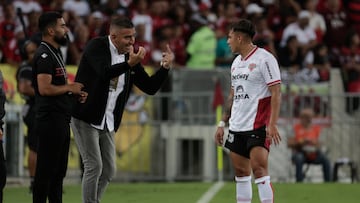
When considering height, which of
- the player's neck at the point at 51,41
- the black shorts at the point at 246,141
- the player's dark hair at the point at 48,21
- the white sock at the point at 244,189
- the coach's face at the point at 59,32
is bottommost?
the white sock at the point at 244,189

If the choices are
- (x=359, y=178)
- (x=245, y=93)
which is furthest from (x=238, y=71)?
(x=359, y=178)

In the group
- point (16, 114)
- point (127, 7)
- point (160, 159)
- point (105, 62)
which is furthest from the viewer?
point (127, 7)

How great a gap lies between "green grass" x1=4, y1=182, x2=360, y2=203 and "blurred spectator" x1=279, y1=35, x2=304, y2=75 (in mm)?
4890

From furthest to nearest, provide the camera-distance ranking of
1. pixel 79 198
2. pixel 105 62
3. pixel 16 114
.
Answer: pixel 16 114 < pixel 79 198 < pixel 105 62

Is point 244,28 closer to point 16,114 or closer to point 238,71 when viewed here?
point 238,71

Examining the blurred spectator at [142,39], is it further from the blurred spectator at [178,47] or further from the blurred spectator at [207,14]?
the blurred spectator at [207,14]

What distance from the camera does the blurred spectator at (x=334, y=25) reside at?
22922mm

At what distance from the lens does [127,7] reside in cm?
2170

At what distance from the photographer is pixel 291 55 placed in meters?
21.6

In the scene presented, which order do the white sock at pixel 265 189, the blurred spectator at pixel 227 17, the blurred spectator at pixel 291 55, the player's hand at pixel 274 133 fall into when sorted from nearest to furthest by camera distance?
1. the player's hand at pixel 274 133
2. the white sock at pixel 265 189
3. the blurred spectator at pixel 291 55
4. the blurred spectator at pixel 227 17

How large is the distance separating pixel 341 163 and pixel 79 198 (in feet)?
21.7

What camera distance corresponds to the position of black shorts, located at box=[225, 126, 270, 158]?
1084 centimetres

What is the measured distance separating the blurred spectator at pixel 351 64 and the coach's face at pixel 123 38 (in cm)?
965

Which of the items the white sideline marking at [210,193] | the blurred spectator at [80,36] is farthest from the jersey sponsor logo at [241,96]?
the blurred spectator at [80,36]
